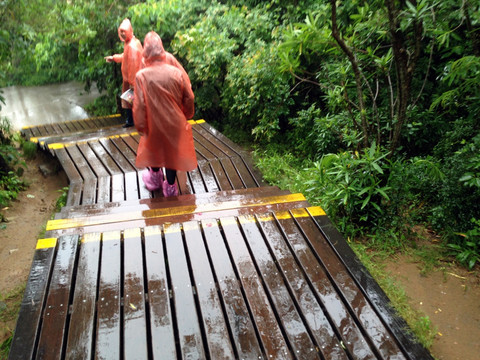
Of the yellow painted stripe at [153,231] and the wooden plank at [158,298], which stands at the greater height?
the yellow painted stripe at [153,231]

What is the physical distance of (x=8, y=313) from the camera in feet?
9.80

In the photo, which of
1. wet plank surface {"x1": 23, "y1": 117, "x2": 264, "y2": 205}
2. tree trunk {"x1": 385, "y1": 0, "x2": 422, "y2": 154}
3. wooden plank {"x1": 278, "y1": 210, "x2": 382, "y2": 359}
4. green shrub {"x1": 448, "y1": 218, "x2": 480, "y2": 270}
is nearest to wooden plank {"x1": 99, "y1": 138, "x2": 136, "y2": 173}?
wet plank surface {"x1": 23, "y1": 117, "x2": 264, "y2": 205}

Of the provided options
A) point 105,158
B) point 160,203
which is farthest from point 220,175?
point 105,158

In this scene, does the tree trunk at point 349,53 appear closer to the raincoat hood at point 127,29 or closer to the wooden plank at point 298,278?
the wooden plank at point 298,278

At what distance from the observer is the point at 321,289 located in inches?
93.9

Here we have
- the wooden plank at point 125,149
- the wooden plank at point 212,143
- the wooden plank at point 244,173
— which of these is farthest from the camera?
the wooden plank at point 212,143

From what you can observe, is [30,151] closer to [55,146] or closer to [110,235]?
[55,146]

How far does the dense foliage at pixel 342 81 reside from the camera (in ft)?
10.8

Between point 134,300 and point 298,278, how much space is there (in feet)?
3.46

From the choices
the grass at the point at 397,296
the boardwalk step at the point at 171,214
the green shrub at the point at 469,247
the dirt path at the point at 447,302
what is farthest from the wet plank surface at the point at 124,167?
the green shrub at the point at 469,247

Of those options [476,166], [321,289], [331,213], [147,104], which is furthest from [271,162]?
[321,289]

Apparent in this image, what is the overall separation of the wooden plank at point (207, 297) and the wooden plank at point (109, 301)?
48 cm

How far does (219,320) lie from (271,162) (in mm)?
3292

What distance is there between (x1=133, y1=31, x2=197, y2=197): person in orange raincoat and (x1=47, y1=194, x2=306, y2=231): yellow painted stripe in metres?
0.74
